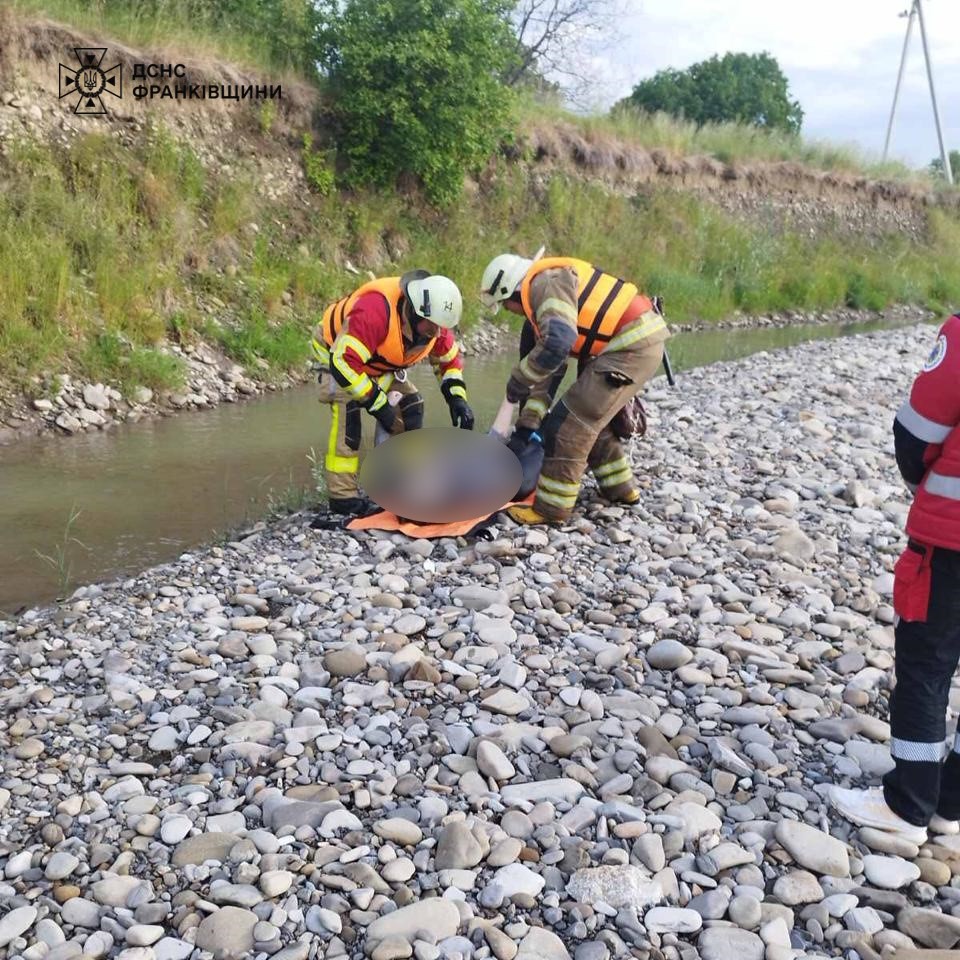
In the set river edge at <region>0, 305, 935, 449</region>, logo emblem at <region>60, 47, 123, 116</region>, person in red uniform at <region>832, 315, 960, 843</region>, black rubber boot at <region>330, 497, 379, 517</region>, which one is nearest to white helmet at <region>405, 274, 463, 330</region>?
black rubber boot at <region>330, 497, 379, 517</region>

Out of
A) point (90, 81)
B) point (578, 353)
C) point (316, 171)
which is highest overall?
point (90, 81)

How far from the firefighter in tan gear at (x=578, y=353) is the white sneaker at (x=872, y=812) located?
9.68ft

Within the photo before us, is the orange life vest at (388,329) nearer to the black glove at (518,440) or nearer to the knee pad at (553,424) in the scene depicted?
the black glove at (518,440)

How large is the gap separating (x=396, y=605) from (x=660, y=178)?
21.3 metres

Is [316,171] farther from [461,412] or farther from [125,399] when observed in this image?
[461,412]

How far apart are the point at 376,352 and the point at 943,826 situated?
13.9 ft

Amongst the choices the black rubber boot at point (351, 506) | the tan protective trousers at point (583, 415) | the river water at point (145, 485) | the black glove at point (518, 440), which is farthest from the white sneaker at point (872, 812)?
the river water at point (145, 485)

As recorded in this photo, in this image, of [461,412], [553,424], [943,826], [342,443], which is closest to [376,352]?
[342,443]

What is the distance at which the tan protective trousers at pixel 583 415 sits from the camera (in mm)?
5844

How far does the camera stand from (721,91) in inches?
Answer: 1943

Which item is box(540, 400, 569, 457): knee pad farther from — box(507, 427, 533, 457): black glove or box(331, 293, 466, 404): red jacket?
box(331, 293, 466, 404): red jacket

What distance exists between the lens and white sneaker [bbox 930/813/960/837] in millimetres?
3127

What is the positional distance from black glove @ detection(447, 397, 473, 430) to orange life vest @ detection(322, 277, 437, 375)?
402mm

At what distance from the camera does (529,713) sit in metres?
3.77
